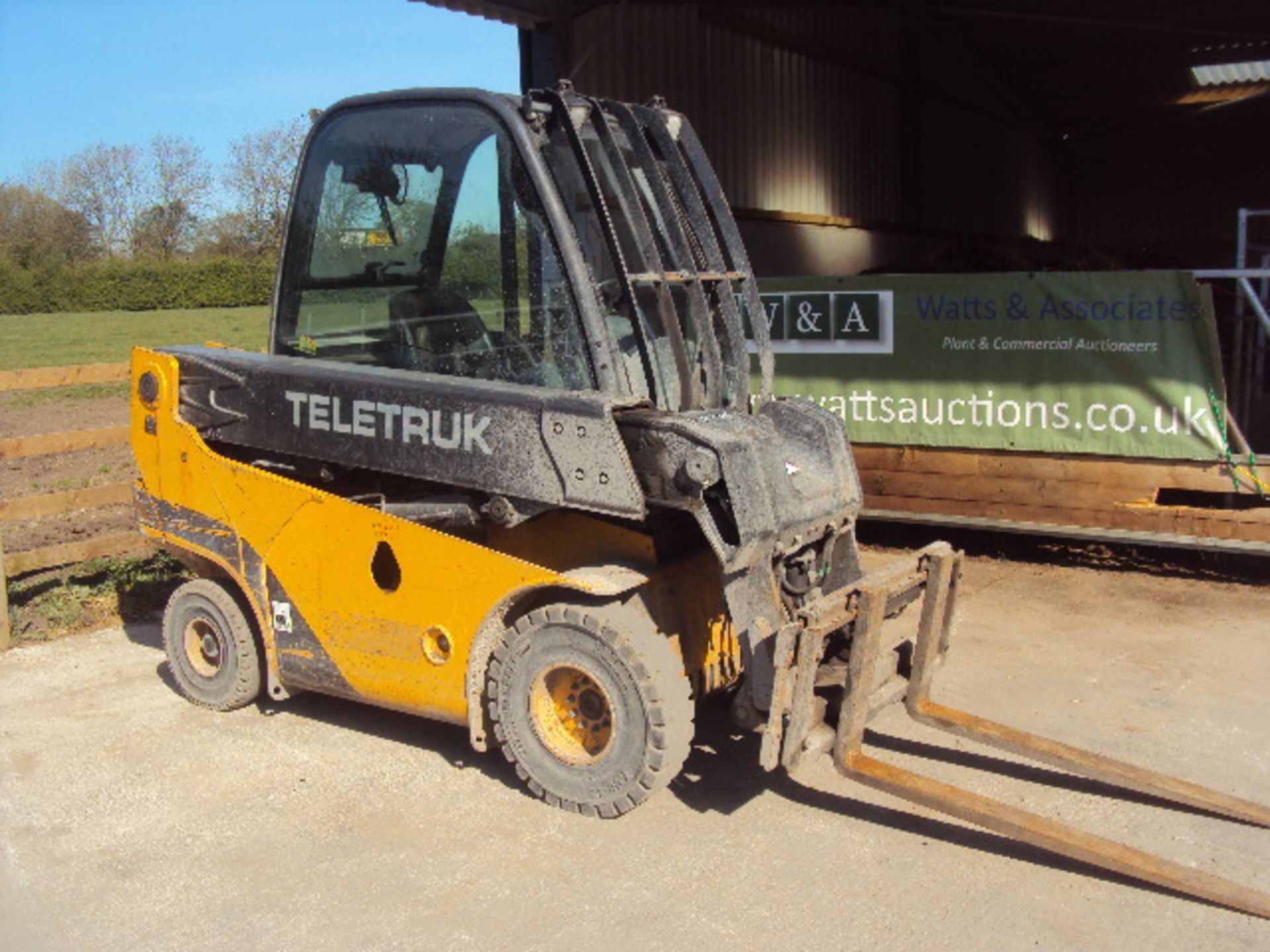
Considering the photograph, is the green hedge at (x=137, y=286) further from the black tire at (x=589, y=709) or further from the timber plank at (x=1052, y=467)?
the black tire at (x=589, y=709)

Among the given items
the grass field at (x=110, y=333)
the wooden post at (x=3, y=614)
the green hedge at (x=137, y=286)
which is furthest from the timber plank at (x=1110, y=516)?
the green hedge at (x=137, y=286)

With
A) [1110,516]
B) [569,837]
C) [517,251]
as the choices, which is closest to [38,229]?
[1110,516]

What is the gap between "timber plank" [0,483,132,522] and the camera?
8.16 m

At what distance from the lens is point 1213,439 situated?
28.2 ft

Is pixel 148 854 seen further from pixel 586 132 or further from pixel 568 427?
pixel 586 132

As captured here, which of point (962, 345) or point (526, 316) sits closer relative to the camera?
point (526, 316)

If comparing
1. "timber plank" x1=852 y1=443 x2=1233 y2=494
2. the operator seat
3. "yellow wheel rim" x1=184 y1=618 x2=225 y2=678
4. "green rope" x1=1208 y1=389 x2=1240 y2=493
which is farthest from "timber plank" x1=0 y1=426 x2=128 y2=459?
"green rope" x1=1208 y1=389 x2=1240 y2=493

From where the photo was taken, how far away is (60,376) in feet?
28.1

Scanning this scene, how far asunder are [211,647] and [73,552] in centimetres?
239

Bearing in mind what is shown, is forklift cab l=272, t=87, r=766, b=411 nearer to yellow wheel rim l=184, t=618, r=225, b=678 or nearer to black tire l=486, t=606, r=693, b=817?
black tire l=486, t=606, r=693, b=817

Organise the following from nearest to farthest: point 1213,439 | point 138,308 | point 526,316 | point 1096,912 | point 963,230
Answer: point 1096,912 → point 526,316 → point 1213,439 → point 963,230 → point 138,308

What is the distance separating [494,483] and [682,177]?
161 centimetres

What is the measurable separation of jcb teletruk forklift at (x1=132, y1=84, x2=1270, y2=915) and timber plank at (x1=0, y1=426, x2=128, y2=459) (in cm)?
246

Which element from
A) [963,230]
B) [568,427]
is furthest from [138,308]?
[568,427]
